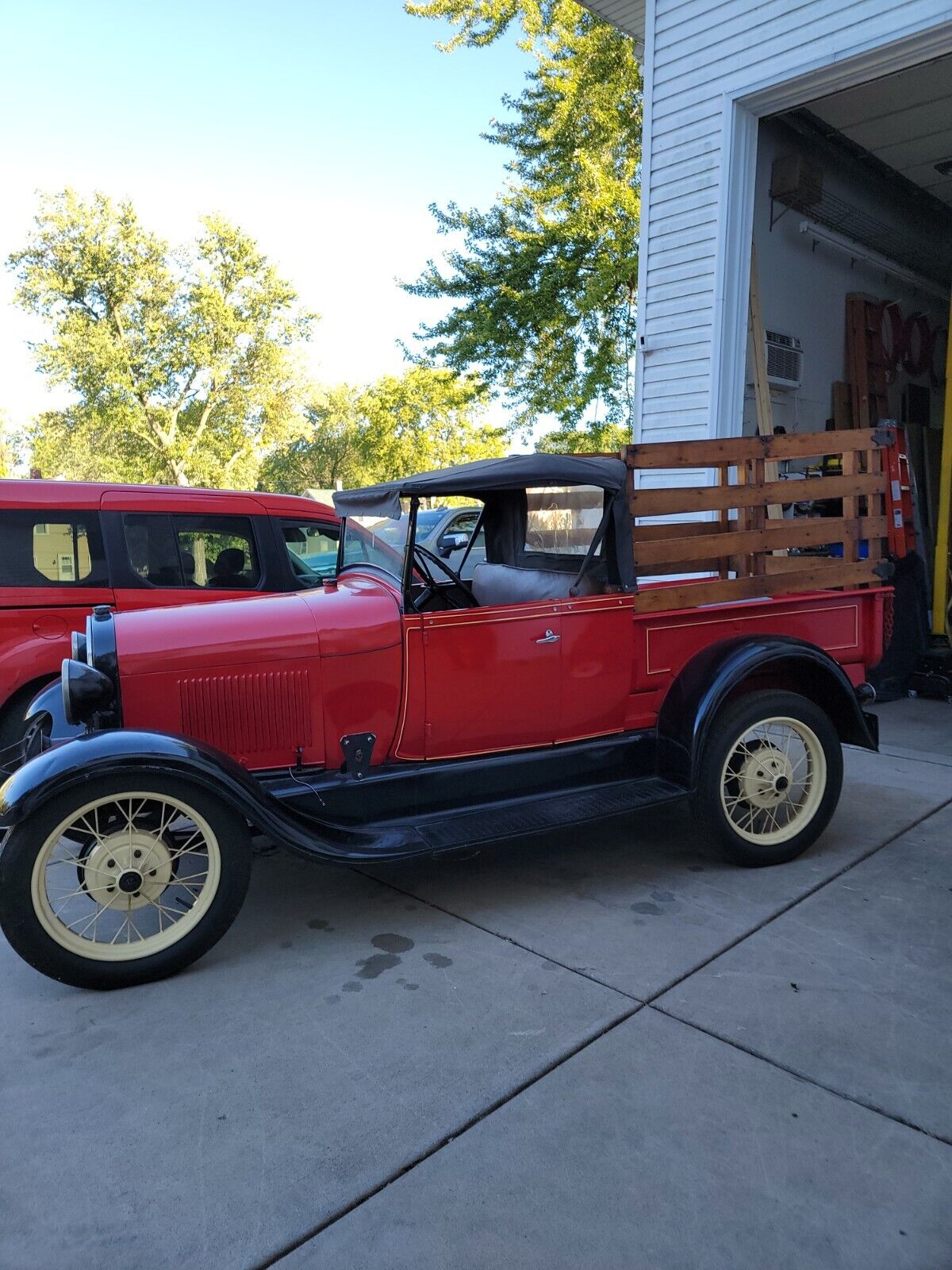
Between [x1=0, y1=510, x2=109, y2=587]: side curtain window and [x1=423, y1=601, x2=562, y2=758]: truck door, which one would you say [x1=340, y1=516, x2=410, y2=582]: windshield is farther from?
[x1=0, y1=510, x2=109, y2=587]: side curtain window

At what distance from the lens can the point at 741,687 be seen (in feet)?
13.3

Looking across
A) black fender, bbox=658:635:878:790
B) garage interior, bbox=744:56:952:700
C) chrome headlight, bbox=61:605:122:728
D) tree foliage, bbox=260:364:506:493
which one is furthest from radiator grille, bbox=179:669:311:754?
tree foliage, bbox=260:364:506:493

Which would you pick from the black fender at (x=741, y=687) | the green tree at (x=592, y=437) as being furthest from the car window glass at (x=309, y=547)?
the green tree at (x=592, y=437)

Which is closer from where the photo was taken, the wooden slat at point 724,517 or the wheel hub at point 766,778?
Result: the wheel hub at point 766,778

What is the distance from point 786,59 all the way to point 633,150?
25.3ft

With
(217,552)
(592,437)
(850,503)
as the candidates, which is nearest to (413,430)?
(592,437)

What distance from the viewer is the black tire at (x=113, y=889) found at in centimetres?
277

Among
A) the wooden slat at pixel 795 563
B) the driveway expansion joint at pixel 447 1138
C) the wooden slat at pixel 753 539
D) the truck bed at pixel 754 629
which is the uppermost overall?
the wooden slat at pixel 753 539

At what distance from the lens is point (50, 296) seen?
30.7 metres

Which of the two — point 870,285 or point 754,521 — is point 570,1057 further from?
point 870,285

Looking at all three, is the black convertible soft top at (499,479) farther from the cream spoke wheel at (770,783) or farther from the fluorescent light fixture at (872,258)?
the fluorescent light fixture at (872,258)

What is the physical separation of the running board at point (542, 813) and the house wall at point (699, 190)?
15.0 feet

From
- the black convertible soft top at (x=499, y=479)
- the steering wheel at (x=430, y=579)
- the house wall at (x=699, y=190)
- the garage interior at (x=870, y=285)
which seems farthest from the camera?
the garage interior at (x=870, y=285)

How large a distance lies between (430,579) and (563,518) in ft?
2.55
